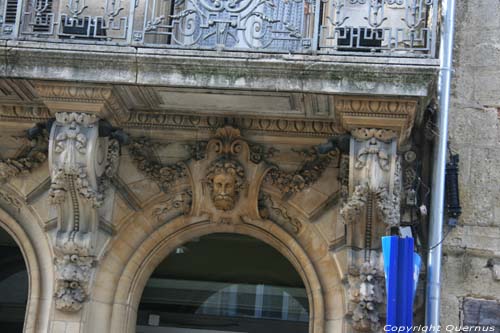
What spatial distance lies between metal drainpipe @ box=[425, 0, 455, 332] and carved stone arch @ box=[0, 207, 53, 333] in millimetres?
3014

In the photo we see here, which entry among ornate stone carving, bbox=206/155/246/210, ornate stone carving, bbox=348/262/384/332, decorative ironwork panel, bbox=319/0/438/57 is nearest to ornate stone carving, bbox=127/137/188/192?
ornate stone carving, bbox=206/155/246/210

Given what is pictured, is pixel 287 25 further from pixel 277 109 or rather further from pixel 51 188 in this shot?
pixel 51 188

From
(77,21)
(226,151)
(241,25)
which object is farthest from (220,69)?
(77,21)

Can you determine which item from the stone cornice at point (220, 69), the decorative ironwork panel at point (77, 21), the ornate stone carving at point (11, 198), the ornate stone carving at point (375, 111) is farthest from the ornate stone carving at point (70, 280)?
the ornate stone carving at point (375, 111)

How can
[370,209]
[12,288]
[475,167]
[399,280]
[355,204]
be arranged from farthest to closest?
1. [12,288]
2. [475,167]
3. [370,209]
4. [355,204]
5. [399,280]

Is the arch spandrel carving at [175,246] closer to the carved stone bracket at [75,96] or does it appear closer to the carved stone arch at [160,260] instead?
the carved stone arch at [160,260]

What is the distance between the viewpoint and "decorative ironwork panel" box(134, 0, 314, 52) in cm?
801

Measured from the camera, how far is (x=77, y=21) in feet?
27.2

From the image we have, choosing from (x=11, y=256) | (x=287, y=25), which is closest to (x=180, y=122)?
(x=287, y=25)

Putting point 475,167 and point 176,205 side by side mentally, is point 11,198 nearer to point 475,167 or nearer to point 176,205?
point 176,205

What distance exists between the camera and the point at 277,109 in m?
8.39

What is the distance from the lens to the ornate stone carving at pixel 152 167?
345 inches

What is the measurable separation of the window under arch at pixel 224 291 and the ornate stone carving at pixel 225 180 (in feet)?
1.78

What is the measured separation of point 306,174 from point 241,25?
4.33ft
